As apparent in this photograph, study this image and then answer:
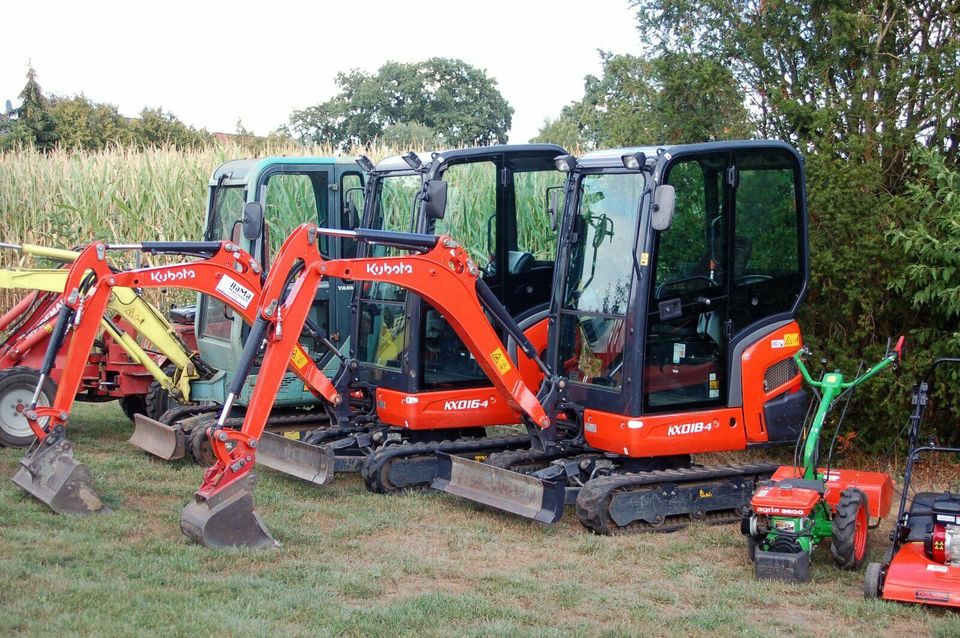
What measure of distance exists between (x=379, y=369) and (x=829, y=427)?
3979 millimetres

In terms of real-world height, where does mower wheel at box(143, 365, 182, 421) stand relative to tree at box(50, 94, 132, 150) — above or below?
below

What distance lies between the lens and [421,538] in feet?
25.4

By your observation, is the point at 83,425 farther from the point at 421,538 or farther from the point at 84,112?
the point at 84,112

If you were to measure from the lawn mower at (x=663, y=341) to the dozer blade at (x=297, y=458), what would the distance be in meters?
0.91

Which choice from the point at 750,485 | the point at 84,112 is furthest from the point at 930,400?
the point at 84,112

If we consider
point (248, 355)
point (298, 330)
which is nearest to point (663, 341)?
point (298, 330)

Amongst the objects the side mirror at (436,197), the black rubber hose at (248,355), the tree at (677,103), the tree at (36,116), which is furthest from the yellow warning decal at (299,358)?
the tree at (36,116)

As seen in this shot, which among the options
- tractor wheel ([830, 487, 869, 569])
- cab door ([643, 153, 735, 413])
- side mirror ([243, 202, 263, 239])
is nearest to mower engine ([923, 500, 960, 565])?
tractor wheel ([830, 487, 869, 569])

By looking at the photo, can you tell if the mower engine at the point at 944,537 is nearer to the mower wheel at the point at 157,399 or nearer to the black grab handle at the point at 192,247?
the black grab handle at the point at 192,247

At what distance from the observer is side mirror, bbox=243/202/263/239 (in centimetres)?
939

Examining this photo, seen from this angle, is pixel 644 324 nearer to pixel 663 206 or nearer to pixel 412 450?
pixel 663 206

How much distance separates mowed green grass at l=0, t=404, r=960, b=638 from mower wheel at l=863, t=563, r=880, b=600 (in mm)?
84

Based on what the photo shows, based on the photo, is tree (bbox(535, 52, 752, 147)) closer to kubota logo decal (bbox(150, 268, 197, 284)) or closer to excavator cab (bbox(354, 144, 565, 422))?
excavator cab (bbox(354, 144, 565, 422))

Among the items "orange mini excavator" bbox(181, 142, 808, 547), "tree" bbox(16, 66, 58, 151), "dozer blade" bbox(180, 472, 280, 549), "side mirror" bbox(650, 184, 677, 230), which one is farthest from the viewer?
"tree" bbox(16, 66, 58, 151)
